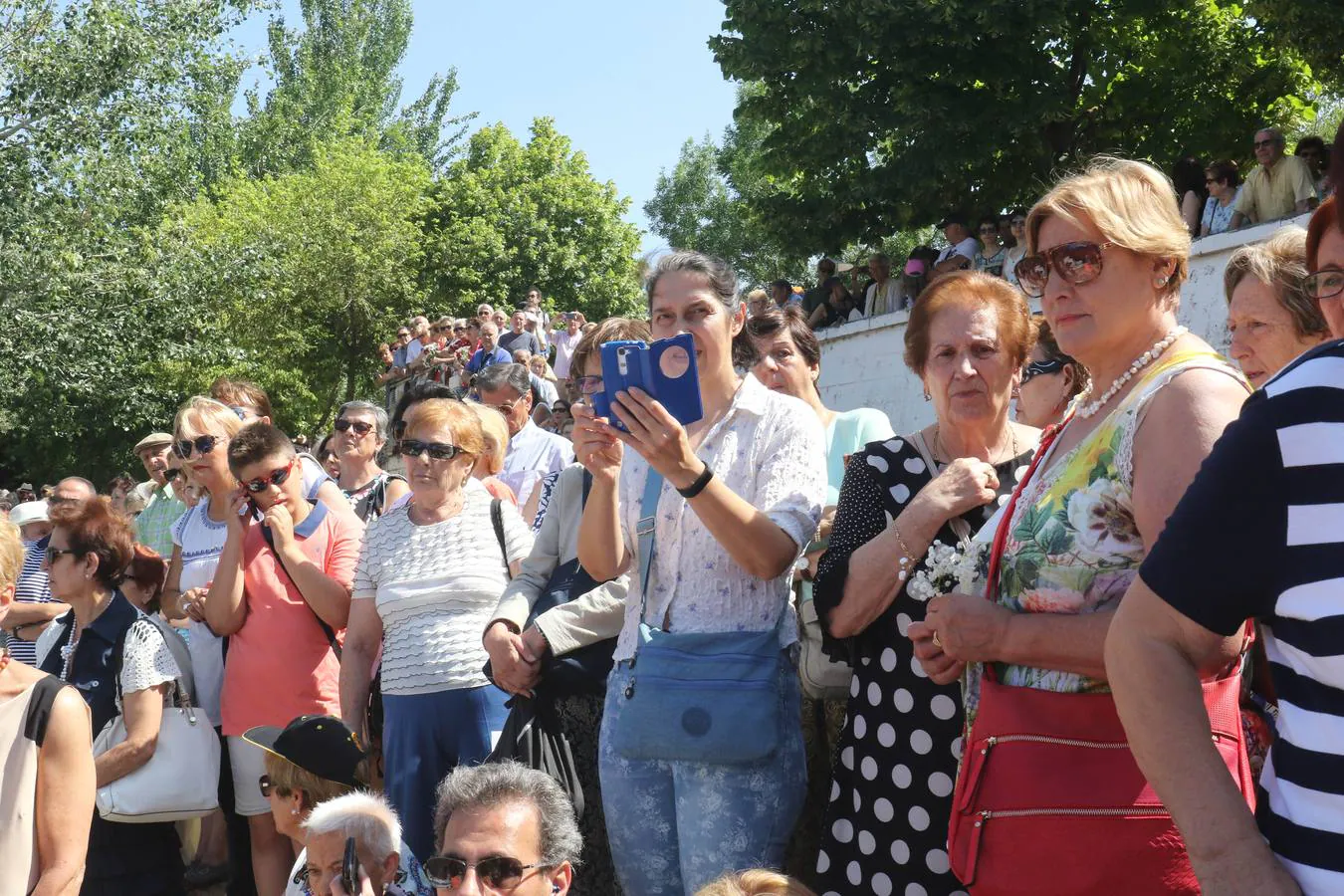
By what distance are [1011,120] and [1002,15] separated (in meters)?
1.32

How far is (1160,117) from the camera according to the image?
1920 cm

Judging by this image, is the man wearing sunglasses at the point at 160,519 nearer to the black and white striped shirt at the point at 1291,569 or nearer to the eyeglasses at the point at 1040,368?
the eyeglasses at the point at 1040,368

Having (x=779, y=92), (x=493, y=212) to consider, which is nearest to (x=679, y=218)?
(x=493, y=212)

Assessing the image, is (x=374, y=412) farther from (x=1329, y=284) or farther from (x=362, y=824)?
(x=1329, y=284)

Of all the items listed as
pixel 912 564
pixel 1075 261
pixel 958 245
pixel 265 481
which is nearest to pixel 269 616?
pixel 265 481

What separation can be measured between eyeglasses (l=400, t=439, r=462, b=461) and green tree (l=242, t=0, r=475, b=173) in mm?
48299

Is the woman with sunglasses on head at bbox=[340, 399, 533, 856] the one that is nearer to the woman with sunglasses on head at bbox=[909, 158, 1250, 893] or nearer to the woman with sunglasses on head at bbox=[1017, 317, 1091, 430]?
the woman with sunglasses on head at bbox=[1017, 317, 1091, 430]

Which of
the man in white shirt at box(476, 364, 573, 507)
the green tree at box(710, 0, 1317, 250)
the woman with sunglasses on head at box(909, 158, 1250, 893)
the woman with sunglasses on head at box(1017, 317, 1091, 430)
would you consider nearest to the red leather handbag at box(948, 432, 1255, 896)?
the woman with sunglasses on head at box(909, 158, 1250, 893)

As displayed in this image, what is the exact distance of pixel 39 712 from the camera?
3.33m

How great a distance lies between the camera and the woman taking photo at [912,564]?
273 cm

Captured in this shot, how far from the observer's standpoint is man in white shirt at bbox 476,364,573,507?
22.2ft

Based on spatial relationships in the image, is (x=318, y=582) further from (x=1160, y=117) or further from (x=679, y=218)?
(x=679, y=218)

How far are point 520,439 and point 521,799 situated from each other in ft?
12.8

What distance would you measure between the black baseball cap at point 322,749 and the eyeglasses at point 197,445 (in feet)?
5.92
